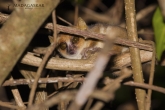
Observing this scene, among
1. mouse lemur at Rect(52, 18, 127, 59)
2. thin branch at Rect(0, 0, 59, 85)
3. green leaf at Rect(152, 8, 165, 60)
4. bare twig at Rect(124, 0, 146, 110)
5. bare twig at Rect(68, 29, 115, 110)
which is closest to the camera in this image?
bare twig at Rect(68, 29, 115, 110)

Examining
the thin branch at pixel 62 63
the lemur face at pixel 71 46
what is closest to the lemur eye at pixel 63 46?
the lemur face at pixel 71 46

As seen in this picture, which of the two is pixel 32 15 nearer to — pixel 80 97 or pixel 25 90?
pixel 80 97

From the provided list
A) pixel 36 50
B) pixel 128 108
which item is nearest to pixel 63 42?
pixel 36 50

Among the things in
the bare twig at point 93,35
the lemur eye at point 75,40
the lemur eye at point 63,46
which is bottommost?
the lemur eye at point 63,46

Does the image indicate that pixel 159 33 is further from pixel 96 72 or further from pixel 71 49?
pixel 96 72

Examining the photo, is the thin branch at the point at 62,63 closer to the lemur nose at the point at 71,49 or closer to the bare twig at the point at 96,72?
the lemur nose at the point at 71,49

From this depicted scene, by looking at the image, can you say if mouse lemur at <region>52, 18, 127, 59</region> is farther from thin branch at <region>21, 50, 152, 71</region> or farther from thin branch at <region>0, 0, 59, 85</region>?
thin branch at <region>0, 0, 59, 85</region>

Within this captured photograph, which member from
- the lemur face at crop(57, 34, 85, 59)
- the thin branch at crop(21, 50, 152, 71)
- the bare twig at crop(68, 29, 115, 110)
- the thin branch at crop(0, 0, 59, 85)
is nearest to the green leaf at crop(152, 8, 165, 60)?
the thin branch at crop(21, 50, 152, 71)

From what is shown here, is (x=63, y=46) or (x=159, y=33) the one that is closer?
(x=159, y=33)

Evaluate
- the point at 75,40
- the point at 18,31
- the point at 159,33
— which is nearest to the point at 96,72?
the point at 18,31
